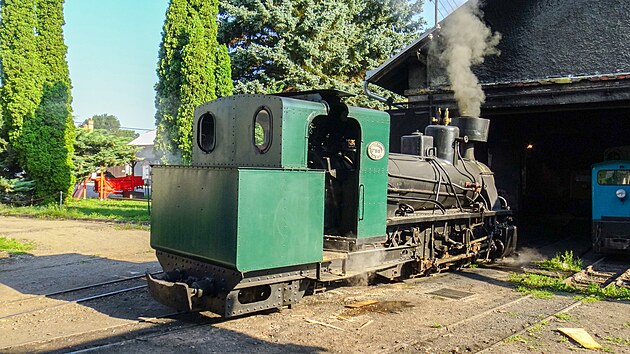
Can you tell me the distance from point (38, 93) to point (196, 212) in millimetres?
16071

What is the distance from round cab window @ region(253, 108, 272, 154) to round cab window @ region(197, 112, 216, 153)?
0.92 meters

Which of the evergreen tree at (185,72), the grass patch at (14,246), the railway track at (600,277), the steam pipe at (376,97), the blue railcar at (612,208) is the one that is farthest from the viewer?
the evergreen tree at (185,72)

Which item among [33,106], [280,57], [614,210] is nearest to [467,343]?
[614,210]

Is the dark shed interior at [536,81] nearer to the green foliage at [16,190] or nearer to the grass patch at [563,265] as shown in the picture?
the grass patch at [563,265]

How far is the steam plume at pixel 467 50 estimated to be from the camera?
12211mm

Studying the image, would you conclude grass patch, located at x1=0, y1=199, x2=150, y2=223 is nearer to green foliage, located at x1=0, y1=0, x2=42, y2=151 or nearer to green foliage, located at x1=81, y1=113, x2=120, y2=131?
green foliage, located at x1=0, y1=0, x2=42, y2=151

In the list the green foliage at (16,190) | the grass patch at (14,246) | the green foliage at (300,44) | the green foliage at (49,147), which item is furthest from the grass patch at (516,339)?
the green foliage at (16,190)

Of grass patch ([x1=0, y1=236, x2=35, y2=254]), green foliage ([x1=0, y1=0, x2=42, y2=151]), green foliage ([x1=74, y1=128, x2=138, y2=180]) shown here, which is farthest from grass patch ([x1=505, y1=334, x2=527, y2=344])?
green foliage ([x1=74, y1=128, x2=138, y2=180])

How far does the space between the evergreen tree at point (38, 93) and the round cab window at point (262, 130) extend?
1530 centimetres

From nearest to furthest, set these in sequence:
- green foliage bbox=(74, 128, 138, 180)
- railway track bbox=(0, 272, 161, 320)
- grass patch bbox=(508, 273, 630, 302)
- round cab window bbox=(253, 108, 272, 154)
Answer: round cab window bbox=(253, 108, 272, 154) < railway track bbox=(0, 272, 161, 320) < grass patch bbox=(508, 273, 630, 302) < green foliage bbox=(74, 128, 138, 180)

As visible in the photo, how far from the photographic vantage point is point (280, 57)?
1775cm

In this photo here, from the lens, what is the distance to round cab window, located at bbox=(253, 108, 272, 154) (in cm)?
564

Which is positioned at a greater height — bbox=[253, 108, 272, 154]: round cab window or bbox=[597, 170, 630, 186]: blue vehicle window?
bbox=[253, 108, 272, 154]: round cab window

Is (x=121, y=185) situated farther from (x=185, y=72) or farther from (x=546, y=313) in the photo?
(x=546, y=313)
